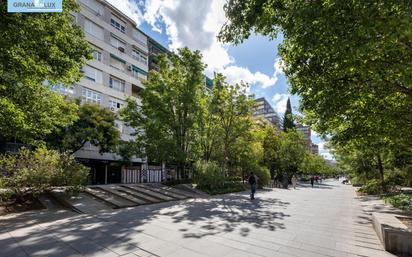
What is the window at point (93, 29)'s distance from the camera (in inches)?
1057

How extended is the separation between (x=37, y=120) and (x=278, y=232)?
→ 10.6 m

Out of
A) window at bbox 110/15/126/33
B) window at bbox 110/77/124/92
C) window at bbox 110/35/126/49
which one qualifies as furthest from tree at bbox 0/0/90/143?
window at bbox 110/15/126/33

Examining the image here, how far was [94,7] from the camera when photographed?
28109mm

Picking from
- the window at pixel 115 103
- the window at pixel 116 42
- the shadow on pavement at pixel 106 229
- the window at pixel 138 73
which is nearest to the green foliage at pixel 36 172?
the shadow on pavement at pixel 106 229

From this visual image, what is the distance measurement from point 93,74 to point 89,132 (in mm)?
9589

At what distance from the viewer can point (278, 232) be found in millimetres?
7324

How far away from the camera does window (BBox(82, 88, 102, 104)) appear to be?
26.0 meters

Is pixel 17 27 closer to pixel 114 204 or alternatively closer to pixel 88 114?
pixel 114 204

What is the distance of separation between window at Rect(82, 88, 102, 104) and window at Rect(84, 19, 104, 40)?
21.3ft

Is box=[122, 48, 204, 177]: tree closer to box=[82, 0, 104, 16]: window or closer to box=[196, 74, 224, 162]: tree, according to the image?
box=[196, 74, 224, 162]: tree

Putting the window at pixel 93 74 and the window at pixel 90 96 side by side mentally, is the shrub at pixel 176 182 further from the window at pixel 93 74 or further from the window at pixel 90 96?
the window at pixel 93 74

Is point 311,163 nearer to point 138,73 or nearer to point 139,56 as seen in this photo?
point 138,73

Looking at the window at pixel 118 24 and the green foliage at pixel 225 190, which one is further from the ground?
the window at pixel 118 24

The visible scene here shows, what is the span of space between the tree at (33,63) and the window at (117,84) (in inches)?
736
